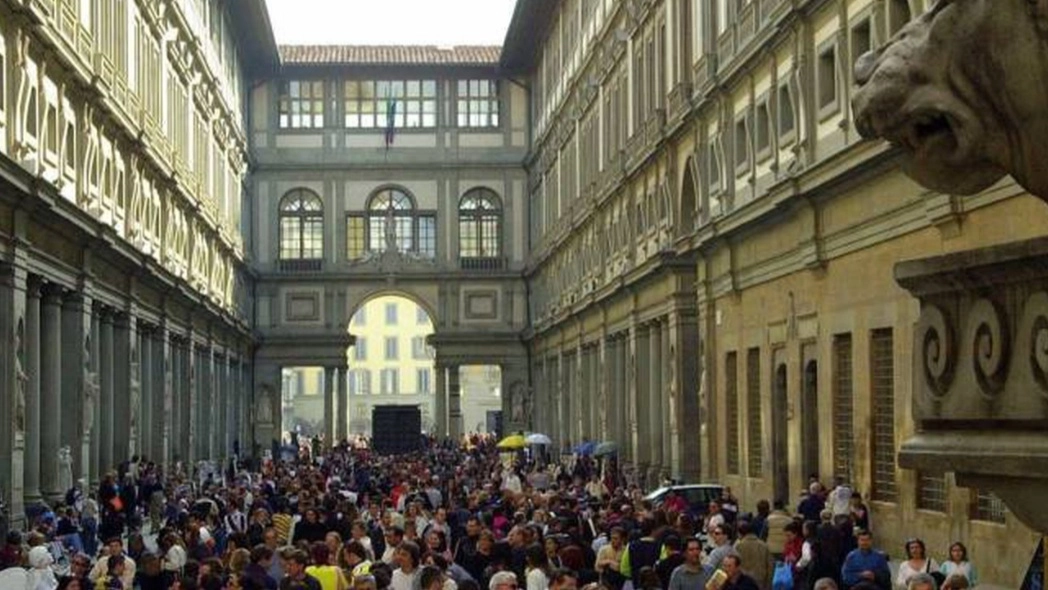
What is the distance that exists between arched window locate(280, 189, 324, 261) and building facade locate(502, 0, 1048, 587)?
23035mm

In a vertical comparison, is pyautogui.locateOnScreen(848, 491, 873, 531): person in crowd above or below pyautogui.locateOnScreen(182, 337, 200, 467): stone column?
below

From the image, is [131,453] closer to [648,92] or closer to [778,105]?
[648,92]

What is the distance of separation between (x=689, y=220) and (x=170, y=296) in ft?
56.7

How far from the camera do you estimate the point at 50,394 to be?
1620 inches

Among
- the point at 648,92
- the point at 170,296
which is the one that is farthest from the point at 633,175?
the point at 170,296

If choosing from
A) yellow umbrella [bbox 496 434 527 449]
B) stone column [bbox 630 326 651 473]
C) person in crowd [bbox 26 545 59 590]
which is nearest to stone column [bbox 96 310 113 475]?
stone column [bbox 630 326 651 473]

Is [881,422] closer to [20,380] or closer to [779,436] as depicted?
[779,436]

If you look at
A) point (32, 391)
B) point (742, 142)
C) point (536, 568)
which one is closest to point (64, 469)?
point (32, 391)

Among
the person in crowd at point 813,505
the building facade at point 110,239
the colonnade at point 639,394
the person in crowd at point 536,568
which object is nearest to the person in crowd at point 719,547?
the person in crowd at point 536,568

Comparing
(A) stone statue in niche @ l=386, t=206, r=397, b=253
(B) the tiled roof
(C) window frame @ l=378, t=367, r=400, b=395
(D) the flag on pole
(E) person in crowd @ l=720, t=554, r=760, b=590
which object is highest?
(B) the tiled roof

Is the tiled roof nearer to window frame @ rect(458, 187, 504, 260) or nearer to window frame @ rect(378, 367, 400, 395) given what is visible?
window frame @ rect(458, 187, 504, 260)

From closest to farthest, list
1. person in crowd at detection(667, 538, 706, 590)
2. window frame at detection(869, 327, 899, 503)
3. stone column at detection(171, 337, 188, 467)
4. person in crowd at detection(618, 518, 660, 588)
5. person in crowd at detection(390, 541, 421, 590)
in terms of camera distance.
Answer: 1. person in crowd at detection(667, 538, 706, 590)
2. person in crowd at detection(390, 541, 421, 590)
3. person in crowd at detection(618, 518, 660, 588)
4. window frame at detection(869, 327, 899, 503)
5. stone column at detection(171, 337, 188, 467)

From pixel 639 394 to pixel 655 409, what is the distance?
2.93 metres

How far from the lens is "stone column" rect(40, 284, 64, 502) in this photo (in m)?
40.8
